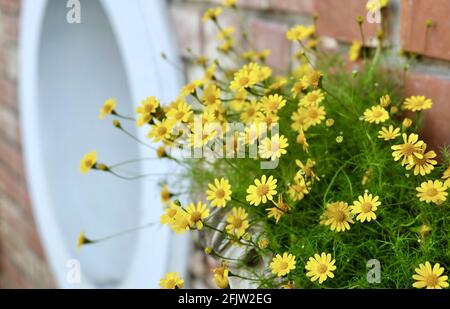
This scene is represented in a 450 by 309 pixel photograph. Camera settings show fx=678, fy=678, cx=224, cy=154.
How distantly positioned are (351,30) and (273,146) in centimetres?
35

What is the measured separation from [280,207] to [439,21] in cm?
34

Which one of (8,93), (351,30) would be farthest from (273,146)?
(8,93)

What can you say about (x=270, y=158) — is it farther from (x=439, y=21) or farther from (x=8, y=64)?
(x=8, y=64)

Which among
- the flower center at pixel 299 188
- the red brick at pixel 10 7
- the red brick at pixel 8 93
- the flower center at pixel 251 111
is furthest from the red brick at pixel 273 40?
the red brick at pixel 8 93

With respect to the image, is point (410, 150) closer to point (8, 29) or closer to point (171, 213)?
point (171, 213)

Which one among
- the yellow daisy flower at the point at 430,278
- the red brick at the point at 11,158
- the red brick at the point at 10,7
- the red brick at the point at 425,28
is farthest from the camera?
the red brick at the point at 11,158

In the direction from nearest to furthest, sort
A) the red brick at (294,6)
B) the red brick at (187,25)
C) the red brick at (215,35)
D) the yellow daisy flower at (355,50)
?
the yellow daisy flower at (355,50)
the red brick at (294,6)
the red brick at (215,35)
the red brick at (187,25)

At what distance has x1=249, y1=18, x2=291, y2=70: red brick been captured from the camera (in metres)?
1.20

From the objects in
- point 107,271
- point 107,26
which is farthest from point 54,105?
point 107,271

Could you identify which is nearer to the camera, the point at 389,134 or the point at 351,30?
the point at 389,134

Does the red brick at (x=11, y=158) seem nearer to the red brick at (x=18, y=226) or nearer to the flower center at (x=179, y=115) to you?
the red brick at (x=18, y=226)

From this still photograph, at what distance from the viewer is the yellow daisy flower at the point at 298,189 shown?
0.77 m

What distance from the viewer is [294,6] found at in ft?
3.83

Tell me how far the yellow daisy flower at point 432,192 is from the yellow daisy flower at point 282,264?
0.15 m
